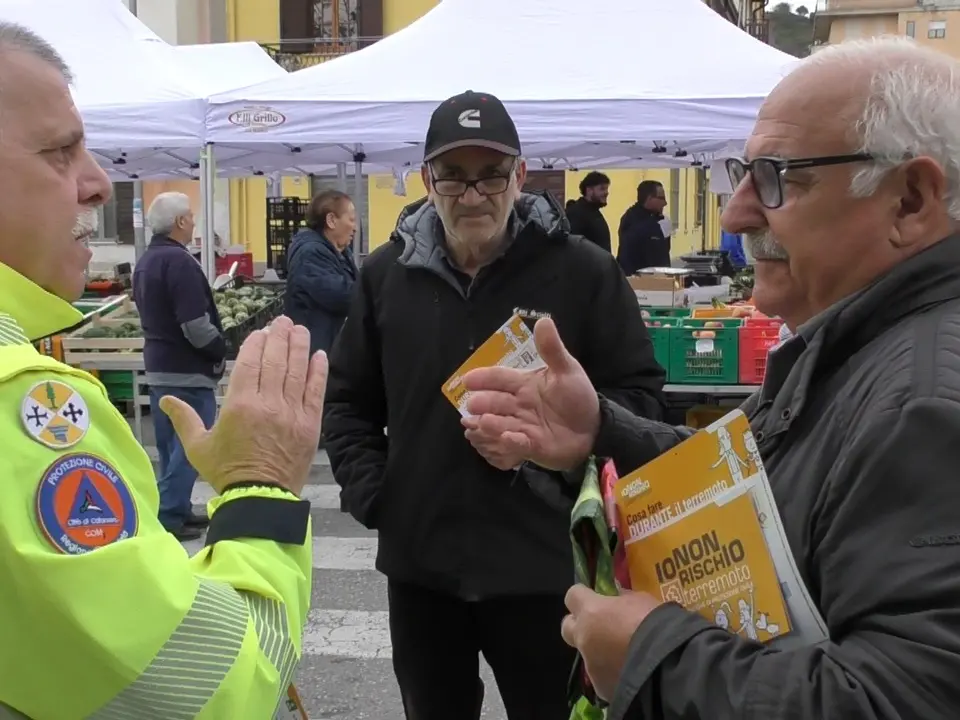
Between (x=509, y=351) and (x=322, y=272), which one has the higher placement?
(x=509, y=351)

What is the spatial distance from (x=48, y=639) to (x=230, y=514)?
309 mm

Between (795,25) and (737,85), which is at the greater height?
(795,25)

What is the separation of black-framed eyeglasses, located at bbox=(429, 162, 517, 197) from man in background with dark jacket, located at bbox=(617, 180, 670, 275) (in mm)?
8632

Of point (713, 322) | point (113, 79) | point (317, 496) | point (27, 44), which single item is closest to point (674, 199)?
point (113, 79)

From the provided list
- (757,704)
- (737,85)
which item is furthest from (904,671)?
(737,85)

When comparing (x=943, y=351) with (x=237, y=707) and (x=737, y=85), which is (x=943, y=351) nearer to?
(x=237, y=707)

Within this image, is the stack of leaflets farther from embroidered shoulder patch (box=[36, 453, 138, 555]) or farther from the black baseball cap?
the black baseball cap

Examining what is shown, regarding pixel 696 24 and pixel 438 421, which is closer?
pixel 438 421

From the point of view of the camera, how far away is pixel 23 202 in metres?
1.36

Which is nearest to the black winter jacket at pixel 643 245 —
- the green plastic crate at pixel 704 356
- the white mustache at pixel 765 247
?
the green plastic crate at pixel 704 356

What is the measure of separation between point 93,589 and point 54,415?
0.67ft

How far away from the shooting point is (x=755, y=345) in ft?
21.7

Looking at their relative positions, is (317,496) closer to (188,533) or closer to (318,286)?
(188,533)

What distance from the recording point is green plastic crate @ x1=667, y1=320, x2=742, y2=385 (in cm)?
666
